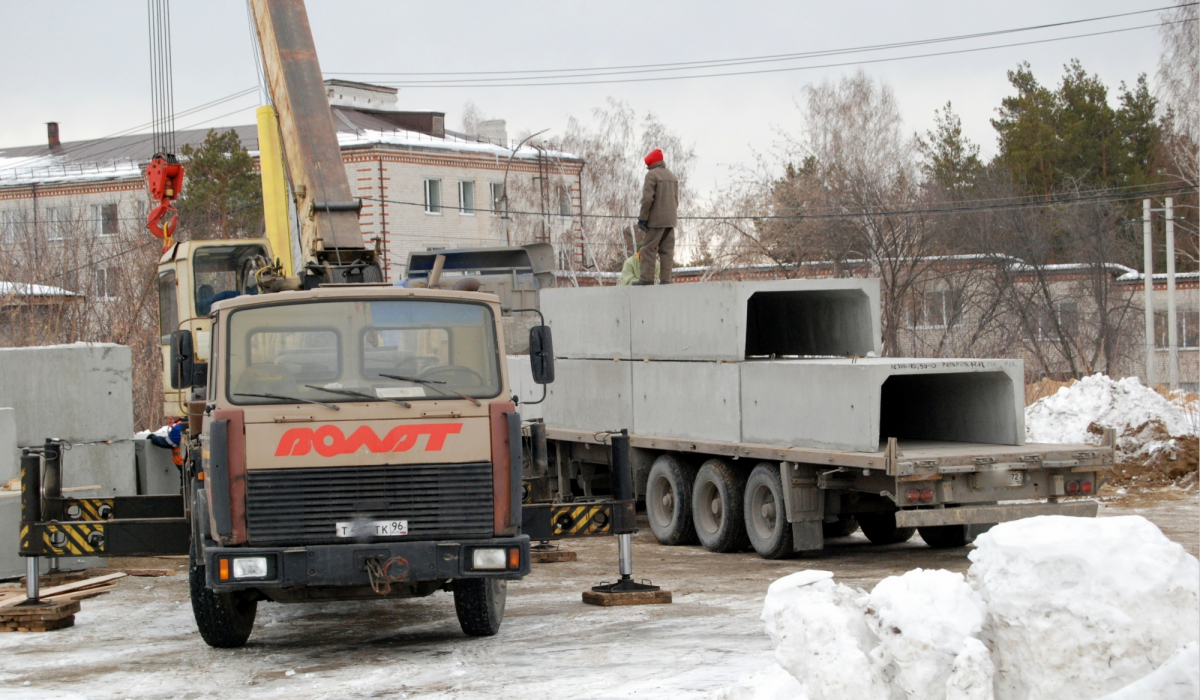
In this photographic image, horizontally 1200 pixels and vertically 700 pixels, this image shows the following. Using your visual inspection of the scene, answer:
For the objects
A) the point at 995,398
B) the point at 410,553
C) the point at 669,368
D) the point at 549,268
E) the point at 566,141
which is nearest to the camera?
the point at 410,553

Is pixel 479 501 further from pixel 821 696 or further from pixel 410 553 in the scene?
pixel 821 696

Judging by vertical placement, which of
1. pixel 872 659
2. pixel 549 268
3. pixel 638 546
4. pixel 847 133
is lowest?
pixel 638 546

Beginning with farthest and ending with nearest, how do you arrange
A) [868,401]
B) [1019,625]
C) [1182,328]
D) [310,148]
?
[1182,328], [310,148], [868,401], [1019,625]

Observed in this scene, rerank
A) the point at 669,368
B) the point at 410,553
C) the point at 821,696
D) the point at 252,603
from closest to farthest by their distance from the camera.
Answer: the point at 821,696, the point at 410,553, the point at 252,603, the point at 669,368

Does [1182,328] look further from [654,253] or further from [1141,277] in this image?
[654,253]

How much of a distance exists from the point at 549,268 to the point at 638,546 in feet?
35.7

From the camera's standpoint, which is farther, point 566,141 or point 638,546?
point 566,141

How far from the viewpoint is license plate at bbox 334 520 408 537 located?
324 inches

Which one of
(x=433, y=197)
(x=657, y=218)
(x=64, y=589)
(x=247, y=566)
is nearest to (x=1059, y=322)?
(x=433, y=197)

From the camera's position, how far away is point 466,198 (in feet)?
158

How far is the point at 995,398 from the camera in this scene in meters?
12.9

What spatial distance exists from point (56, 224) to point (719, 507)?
3258cm

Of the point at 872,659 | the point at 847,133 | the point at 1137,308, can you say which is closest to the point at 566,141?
the point at 847,133

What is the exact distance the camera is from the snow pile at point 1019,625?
5434 mm
